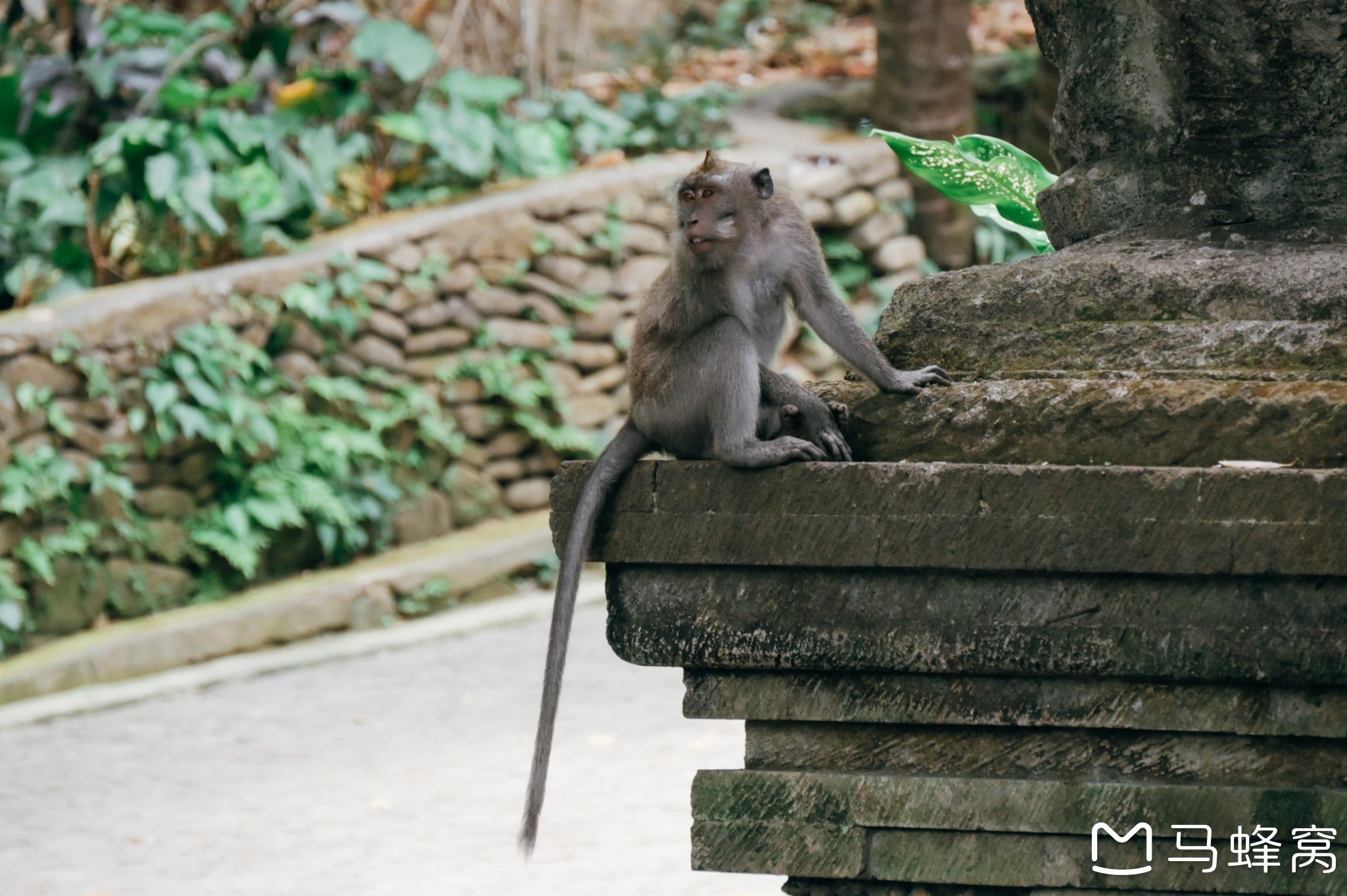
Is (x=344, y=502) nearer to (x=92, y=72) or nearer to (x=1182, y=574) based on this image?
(x=92, y=72)

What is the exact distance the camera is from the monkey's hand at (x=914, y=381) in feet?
8.20

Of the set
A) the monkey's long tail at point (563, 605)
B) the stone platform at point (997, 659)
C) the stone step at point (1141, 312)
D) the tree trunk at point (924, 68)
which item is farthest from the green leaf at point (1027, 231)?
the tree trunk at point (924, 68)

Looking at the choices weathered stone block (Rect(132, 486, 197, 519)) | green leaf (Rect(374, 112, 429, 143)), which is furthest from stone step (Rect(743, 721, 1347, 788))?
green leaf (Rect(374, 112, 429, 143))

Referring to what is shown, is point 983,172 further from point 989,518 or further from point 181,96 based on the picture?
point 181,96

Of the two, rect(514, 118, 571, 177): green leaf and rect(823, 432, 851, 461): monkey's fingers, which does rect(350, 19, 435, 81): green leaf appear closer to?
rect(514, 118, 571, 177): green leaf

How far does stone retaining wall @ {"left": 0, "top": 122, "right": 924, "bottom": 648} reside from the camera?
23.7 ft

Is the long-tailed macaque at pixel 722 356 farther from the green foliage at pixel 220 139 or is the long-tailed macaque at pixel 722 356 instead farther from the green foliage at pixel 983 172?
the green foliage at pixel 220 139

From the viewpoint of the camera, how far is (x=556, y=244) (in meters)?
8.95

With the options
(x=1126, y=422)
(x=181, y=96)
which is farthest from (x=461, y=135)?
(x=1126, y=422)

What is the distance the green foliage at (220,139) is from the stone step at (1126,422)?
247 inches

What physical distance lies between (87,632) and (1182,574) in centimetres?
625

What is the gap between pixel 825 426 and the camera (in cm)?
265

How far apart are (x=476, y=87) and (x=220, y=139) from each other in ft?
5.64

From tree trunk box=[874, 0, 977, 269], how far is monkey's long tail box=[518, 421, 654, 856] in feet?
24.2
